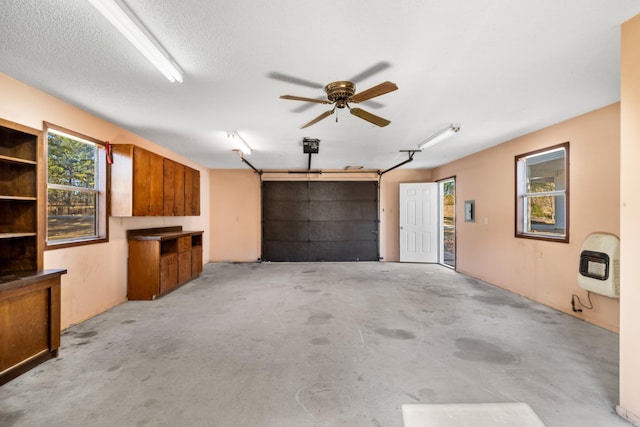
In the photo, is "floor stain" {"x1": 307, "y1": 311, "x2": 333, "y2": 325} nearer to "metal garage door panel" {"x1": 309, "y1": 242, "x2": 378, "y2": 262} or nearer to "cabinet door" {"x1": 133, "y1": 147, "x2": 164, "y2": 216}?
"cabinet door" {"x1": 133, "y1": 147, "x2": 164, "y2": 216}

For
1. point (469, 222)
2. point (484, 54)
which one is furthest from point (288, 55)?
point (469, 222)

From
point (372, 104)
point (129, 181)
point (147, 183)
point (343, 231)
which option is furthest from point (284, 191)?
point (372, 104)

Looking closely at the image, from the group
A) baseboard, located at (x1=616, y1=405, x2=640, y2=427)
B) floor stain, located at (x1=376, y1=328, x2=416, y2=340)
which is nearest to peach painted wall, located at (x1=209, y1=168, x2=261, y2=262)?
floor stain, located at (x1=376, y1=328, x2=416, y2=340)

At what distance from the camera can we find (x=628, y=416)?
1.72 meters

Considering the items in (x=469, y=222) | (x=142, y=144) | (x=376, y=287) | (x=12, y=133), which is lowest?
(x=376, y=287)

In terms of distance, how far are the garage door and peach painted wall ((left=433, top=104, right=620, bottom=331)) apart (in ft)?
7.93

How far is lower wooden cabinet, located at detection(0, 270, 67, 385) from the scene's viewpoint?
79.9 inches

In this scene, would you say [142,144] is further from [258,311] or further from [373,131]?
[373,131]

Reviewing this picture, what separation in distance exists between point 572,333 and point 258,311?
143 inches

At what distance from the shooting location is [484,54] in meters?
2.10

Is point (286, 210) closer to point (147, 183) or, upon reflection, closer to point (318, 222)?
point (318, 222)

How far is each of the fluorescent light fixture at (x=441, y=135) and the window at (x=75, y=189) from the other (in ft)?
15.6

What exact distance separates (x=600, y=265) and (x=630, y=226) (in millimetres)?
1825

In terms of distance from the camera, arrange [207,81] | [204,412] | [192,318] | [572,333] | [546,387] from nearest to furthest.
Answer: [204,412], [546,387], [207,81], [572,333], [192,318]
